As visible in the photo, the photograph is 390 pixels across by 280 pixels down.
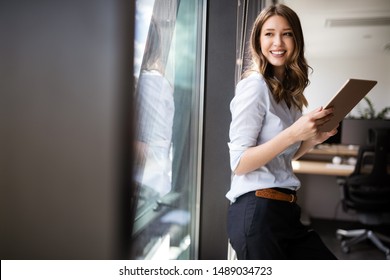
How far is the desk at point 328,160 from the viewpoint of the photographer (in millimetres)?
1959

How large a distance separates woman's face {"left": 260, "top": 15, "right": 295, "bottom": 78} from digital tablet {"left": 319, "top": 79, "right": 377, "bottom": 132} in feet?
0.52

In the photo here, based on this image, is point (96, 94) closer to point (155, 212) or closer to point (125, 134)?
point (125, 134)

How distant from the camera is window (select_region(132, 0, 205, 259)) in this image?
867 millimetres

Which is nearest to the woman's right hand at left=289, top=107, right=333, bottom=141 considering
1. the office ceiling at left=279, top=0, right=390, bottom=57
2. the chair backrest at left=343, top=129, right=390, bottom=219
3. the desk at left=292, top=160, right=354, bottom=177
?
the office ceiling at left=279, top=0, right=390, bottom=57

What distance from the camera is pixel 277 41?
33.6 inches

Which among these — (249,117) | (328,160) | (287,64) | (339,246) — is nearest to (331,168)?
(328,160)

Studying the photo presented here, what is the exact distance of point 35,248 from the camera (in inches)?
33.7

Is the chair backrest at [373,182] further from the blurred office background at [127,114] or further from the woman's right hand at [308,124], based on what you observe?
the woman's right hand at [308,124]

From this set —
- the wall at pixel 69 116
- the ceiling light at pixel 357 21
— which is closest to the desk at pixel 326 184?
the ceiling light at pixel 357 21

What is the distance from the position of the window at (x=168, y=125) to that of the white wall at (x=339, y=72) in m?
0.33

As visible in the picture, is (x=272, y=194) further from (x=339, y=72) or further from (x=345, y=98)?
(x=339, y=72)

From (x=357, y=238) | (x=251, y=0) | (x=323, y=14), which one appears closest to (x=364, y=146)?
(x=357, y=238)

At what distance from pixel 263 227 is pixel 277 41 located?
18.6 inches

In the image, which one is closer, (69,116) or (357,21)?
(69,116)
